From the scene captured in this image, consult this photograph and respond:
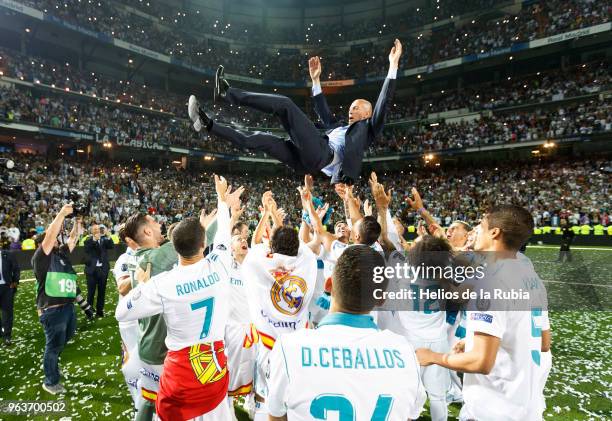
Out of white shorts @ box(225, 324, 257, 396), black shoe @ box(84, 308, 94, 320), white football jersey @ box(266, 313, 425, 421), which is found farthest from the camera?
black shoe @ box(84, 308, 94, 320)

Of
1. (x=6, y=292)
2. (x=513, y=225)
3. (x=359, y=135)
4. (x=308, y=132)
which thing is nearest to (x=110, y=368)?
(x=6, y=292)

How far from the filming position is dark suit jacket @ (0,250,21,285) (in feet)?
21.1

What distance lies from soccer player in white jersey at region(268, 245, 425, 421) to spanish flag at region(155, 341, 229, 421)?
4.25ft

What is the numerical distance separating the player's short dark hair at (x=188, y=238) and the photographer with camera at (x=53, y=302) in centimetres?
273

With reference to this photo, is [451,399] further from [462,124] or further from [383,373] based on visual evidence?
[462,124]

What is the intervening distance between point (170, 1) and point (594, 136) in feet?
137

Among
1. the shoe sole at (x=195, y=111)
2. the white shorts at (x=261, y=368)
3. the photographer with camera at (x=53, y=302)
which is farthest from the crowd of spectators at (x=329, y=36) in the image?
the white shorts at (x=261, y=368)

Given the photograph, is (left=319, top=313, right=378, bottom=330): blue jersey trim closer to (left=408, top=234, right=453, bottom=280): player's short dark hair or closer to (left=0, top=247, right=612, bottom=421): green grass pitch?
(left=408, top=234, right=453, bottom=280): player's short dark hair

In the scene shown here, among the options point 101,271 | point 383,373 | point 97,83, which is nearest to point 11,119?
point 97,83

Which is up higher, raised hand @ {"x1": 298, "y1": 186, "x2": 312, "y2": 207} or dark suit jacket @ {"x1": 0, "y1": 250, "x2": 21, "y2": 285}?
raised hand @ {"x1": 298, "y1": 186, "x2": 312, "y2": 207}

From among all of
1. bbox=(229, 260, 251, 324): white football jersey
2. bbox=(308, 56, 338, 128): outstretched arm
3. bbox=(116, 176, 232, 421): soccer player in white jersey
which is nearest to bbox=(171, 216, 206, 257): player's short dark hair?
bbox=(116, 176, 232, 421): soccer player in white jersey

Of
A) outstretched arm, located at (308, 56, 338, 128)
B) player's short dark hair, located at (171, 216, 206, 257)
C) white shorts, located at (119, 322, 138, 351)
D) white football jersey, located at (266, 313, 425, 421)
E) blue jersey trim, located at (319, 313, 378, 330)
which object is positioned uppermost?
outstretched arm, located at (308, 56, 338, 128)

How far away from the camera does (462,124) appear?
3300 centimetres

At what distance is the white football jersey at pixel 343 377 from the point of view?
4.52 feet
